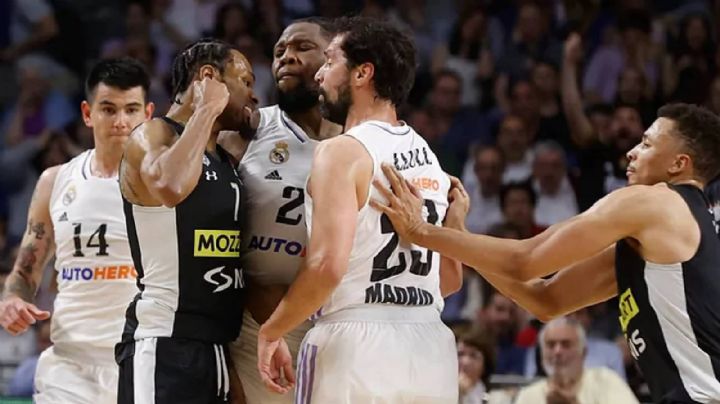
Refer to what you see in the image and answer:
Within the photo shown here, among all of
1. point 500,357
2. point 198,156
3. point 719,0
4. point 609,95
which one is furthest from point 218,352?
point 719,0

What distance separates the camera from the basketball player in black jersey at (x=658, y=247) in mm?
5055

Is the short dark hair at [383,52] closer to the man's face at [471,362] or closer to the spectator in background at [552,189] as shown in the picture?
the man's face at [471,362]

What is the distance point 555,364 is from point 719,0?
4962 millimetres

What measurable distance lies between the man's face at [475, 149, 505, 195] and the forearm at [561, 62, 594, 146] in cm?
70

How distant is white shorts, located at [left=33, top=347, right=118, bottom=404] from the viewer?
676 cm

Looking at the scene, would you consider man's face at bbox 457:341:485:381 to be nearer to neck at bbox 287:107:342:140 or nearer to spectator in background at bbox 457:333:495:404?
spectator in background at bbox 457:333:495:404

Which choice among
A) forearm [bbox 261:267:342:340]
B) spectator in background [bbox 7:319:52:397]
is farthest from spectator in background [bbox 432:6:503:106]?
forearm [bbox 261:267:342:340]

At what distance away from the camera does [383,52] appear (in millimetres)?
5305

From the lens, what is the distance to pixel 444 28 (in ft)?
40.8

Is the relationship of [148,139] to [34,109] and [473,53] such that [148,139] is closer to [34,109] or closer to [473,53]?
[473,53]

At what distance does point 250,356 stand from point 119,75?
213 cm

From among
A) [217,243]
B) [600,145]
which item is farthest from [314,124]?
[600,145]

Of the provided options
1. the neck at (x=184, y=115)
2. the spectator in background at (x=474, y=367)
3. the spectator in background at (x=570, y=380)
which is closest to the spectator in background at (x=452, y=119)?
the spectator in background at (x=474, y=367)

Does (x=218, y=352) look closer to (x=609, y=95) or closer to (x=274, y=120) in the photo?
(x=274, y=120)
